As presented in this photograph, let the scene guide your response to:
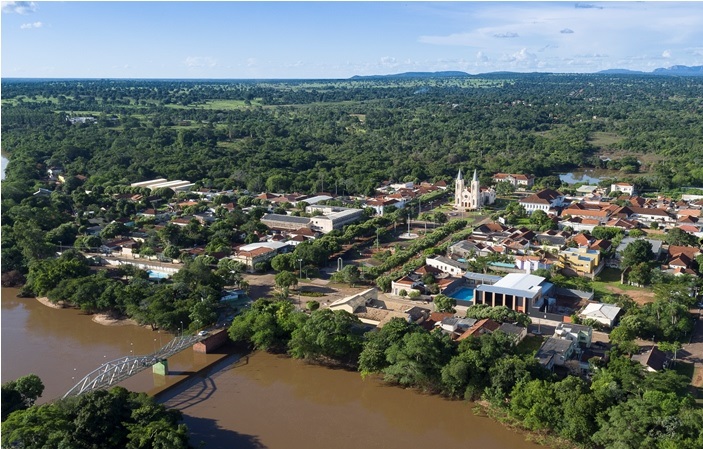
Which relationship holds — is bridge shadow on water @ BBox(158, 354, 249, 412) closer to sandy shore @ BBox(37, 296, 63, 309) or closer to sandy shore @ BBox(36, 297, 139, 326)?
sandy shore @ BBox(36, 297, 139, 326)

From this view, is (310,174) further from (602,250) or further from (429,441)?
(429,441)

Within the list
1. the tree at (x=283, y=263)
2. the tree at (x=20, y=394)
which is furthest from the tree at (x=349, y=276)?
the tree at (x=20, y=394)

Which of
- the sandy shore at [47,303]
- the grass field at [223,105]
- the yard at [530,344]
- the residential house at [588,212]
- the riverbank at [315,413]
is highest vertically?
the grass field at [223,105]

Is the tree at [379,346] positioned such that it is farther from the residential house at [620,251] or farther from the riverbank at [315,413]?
the residential house at [620,251]

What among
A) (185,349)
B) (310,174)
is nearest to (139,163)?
(310,174)

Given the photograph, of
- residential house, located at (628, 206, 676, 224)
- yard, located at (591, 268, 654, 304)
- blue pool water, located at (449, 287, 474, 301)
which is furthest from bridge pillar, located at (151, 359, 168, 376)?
residential house, located at (628, 206, 676, 224)

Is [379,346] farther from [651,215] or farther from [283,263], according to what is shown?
[651,215]
